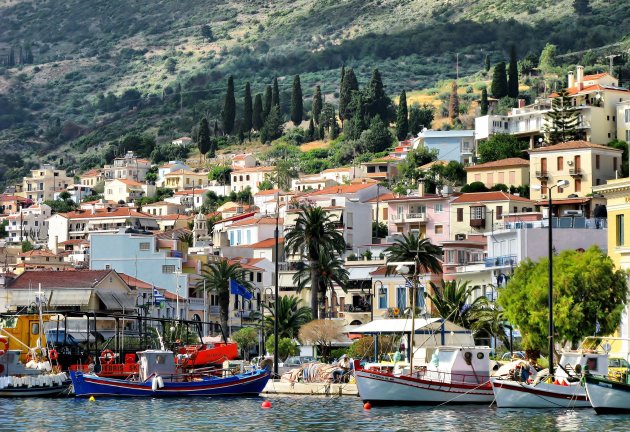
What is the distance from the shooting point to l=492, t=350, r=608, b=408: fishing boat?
63.7m

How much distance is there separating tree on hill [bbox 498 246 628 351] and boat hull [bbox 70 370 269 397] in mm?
15358

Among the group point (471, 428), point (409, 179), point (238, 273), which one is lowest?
point (471, 428)


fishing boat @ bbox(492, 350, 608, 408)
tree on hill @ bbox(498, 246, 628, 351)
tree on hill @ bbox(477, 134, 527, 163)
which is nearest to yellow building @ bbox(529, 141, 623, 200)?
tree on hill @ bbox(477, 134, 527, 163)

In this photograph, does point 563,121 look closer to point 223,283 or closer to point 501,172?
point 501,172

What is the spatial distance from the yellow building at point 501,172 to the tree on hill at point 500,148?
291 inches

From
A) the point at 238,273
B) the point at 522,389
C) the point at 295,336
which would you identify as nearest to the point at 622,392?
the point at 522,389

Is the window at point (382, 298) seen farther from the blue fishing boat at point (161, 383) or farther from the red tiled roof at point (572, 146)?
the blue fishing boat at point (161, 383)

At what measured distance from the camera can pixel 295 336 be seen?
109 metres

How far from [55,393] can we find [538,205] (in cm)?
6138

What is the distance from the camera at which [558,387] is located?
6425cm

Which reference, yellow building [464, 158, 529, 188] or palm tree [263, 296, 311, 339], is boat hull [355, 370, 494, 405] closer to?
palm tree [263, 296, 311, 339]

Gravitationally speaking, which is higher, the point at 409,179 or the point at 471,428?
the point at 409,179

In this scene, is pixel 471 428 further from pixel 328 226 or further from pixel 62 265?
pixel 62 265

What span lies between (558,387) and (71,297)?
6092cm
